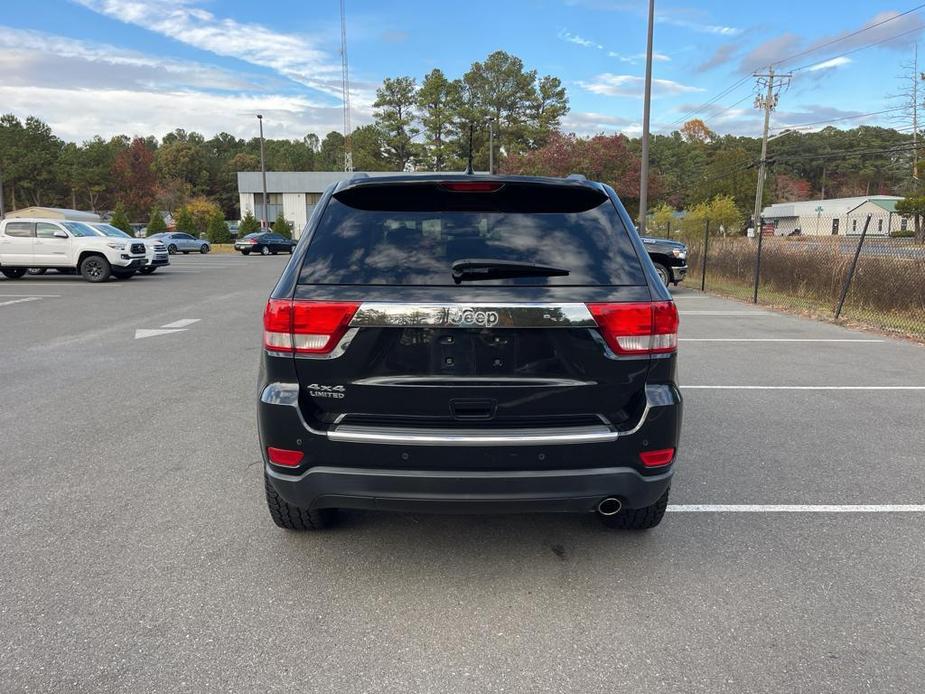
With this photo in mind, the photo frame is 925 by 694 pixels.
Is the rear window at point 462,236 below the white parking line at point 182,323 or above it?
above

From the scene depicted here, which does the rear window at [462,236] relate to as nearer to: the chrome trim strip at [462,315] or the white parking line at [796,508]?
the chrome trim strip at [462,315]

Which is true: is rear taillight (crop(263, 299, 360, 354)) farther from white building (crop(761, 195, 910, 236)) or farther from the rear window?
white building (crop(761, 195, 910, 236))

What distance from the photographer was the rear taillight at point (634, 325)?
8.68 ft

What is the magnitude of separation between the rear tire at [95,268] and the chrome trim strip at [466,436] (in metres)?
18.7

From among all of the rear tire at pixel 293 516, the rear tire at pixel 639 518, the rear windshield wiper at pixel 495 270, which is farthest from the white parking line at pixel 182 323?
the rear windshield wiper at pixel 495 270

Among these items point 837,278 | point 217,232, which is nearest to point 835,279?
point 837,278

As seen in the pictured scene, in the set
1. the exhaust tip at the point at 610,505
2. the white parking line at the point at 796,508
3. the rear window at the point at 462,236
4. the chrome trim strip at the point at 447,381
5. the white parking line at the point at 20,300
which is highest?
the rear window at the point at 462,236

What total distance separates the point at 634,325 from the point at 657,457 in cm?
59

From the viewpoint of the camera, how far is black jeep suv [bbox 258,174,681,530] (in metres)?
2.61

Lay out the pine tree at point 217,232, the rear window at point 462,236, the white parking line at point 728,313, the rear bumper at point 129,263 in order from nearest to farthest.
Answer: the rear window at point 462,236 → the white parking line at point 728,313 → the rear bumper at point 129,263 → the pine tree at point 217,232

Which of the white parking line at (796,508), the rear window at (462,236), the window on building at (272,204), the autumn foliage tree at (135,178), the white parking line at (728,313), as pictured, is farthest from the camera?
the autumn foliage tree at (135,178)

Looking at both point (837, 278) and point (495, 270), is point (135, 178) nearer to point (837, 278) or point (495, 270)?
point (837, 278)

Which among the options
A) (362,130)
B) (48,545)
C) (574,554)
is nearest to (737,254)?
(574,554)

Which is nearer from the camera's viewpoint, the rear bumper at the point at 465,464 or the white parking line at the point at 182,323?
the rear bumper at the point at 465,464
